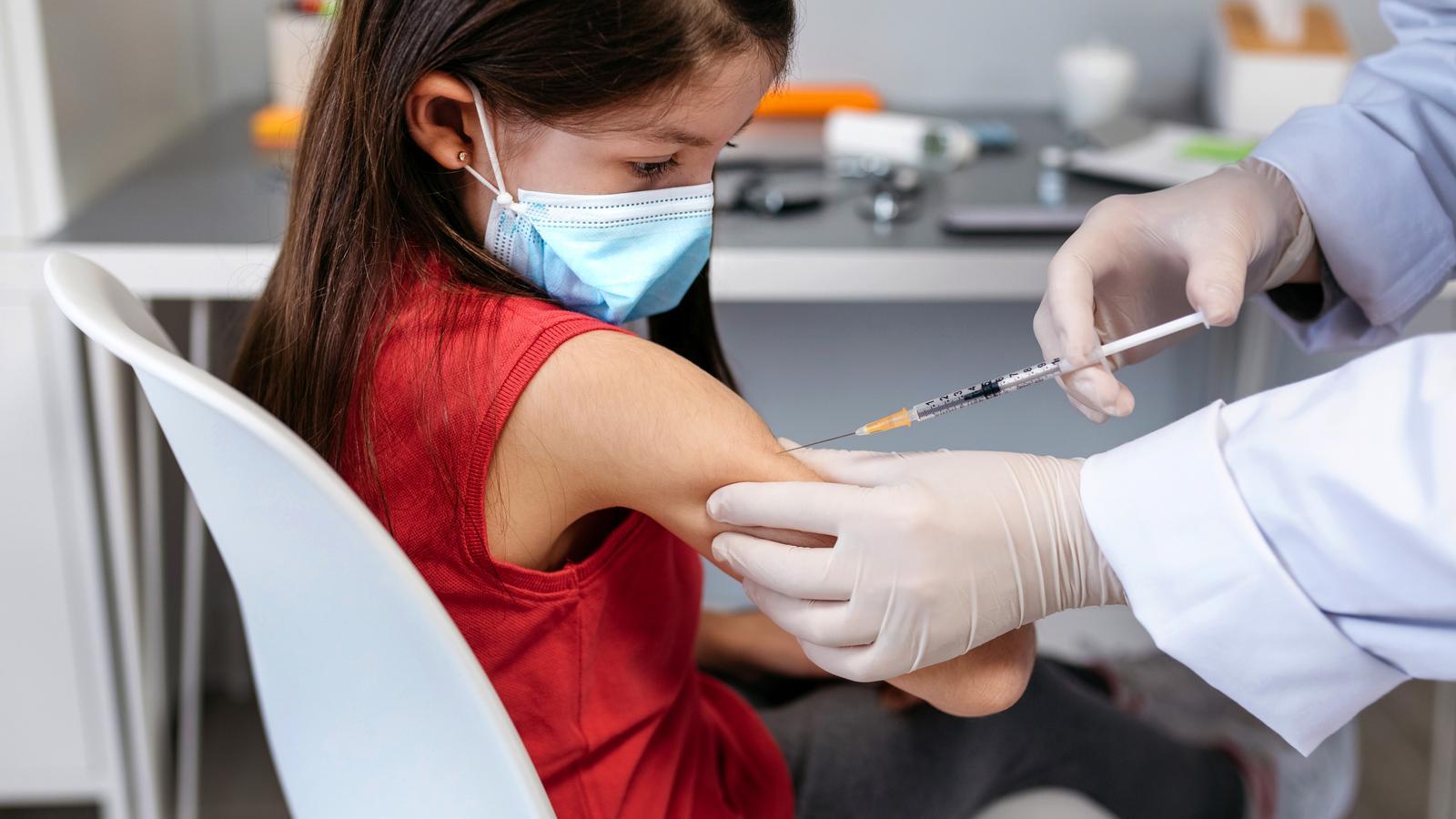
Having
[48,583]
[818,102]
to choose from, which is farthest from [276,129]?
[818,102]

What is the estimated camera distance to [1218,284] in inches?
33.6

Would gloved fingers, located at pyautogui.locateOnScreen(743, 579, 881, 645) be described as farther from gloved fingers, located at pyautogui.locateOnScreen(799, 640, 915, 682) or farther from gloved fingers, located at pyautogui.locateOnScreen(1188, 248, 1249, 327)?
gloved fingers, located at pyautogui.locateOnScreen(1188, 248, 1249, 327)

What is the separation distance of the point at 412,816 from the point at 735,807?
0.36 m

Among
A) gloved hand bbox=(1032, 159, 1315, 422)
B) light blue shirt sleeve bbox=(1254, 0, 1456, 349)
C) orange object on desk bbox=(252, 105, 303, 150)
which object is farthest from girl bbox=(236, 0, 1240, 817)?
orange object on desk bbox=(252, 105, 303, 150)

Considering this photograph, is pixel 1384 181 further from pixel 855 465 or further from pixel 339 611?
pixel 339 611

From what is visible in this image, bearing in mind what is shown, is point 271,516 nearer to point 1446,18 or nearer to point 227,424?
point 227,424

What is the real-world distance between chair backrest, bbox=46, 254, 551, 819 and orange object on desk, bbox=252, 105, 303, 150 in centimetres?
107

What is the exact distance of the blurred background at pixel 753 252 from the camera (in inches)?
56.5

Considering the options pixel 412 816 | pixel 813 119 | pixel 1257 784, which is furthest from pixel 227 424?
pixel 813 119

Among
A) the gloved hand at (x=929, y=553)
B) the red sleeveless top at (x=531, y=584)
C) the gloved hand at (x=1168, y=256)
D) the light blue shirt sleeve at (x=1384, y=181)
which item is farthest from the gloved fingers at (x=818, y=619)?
the light blue shirt sleeve at (x=1384, y=181)

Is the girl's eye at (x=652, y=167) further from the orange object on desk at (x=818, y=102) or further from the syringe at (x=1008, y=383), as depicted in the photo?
the orange object on desk at (x=818, y=102)

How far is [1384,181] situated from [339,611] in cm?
92

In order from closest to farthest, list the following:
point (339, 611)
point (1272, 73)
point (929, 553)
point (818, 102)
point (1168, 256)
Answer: point (339, 611) < point (929, 553) < point (1168, 256) < point (1272, 73) < point (818, 102)

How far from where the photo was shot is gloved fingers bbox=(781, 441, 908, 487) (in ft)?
2.64
